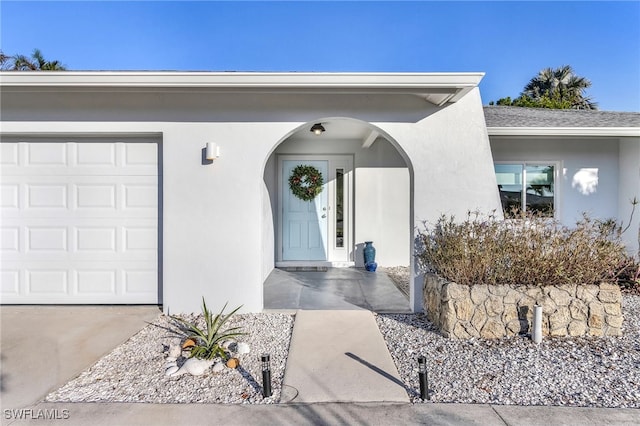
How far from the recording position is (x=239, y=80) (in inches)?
149

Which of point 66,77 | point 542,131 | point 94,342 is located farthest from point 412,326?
point 66,77

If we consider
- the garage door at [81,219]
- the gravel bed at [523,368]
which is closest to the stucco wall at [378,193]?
the garage door at [81,219]

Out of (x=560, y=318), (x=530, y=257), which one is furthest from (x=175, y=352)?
(x=560, y=318)

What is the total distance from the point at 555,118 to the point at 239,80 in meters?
6.78

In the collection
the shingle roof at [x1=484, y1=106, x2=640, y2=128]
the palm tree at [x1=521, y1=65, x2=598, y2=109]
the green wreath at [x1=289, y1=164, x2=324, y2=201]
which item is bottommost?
the green wreath at [x1=289, y1=164, x2=324, y2=201]

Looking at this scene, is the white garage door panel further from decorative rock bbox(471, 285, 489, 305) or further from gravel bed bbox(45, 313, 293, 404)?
decorative rock bbox(471, 285, 489, 305)

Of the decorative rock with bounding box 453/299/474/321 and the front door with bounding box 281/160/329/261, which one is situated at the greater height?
the front door with bounding box 281/160/329/261

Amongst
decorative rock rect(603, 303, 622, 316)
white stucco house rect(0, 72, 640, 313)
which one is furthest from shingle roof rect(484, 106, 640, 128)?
decorative rock rect(603, 303, 622, 316)

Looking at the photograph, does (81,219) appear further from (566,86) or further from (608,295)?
(566,86)

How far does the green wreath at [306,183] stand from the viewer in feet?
23.1

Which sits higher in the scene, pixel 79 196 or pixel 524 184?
pixel 524 184

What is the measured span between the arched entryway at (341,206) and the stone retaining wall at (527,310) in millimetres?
3699

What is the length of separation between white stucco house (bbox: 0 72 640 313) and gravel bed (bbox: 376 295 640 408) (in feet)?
3.50

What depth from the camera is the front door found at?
7.15 metres
